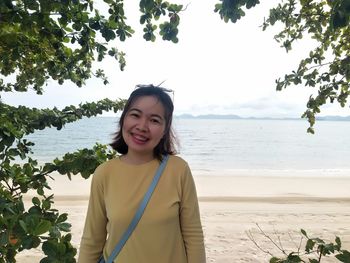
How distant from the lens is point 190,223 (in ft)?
5.30

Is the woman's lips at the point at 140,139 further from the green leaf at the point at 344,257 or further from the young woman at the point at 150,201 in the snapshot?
the green leaf at the point at 344,257

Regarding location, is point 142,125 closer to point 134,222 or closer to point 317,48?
A: point 134,222

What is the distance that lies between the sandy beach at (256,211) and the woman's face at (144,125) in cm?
304

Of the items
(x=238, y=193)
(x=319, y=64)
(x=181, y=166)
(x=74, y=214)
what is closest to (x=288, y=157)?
(x=238, y=193)

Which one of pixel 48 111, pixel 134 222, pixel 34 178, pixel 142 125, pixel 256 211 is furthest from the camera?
pixel 256 211

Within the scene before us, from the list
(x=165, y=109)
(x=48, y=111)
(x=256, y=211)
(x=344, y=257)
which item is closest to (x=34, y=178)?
(x=48, y=111)

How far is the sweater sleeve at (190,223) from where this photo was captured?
1604 millimetres

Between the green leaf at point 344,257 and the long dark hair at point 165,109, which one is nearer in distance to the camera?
the green leaf at point 344,257

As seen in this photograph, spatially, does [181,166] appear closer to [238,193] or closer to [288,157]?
[238,193]

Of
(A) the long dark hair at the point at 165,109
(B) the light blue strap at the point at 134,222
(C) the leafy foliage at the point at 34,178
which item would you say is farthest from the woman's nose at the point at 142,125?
(C) the leafy foliage at the point at 34,178

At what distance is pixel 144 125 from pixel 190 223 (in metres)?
0.49

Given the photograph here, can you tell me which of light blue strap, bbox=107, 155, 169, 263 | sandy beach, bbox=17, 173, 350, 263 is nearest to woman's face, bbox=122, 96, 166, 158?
light blue strap, bbox=107, 155, 169, 263

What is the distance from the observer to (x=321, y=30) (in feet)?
10.4

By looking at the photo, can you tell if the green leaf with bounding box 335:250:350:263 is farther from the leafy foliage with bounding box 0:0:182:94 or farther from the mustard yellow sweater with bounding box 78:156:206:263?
the leafy foliage with bounding box 0:0:182:94
